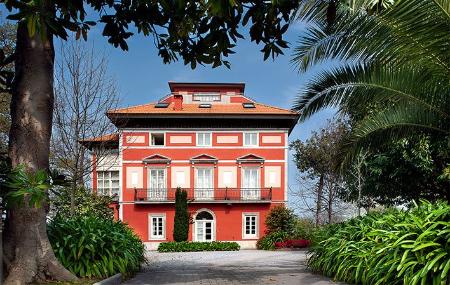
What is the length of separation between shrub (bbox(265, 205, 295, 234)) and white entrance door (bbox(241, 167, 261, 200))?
219 centimetres

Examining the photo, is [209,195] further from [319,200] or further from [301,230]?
[319,200]

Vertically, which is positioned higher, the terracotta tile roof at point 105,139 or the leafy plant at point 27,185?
the terracotta tile roof at point 105,139

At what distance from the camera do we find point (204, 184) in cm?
3828

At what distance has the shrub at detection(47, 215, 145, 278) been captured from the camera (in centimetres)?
920

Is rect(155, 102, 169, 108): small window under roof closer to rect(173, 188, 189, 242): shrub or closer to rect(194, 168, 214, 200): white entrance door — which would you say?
rect(194, 168, 214, 200): white entrance door

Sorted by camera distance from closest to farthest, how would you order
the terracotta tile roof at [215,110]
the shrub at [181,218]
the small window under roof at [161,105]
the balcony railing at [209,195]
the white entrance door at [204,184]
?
the shrub at [181,218] < the terracotta tile roof at [215,110] < the balcony railing at [209,195] < the white entrance door at [204,184] < the small window under roof at [161,105]

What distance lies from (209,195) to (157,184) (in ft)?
12.5

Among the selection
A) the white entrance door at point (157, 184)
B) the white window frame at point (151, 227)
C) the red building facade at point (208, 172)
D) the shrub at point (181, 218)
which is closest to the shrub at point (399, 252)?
the shrub at point (181, 218)

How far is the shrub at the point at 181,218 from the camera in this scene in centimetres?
3525

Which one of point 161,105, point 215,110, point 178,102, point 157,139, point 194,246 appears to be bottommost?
point 194,246

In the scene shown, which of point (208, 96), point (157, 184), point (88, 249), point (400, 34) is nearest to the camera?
point (400, 34)

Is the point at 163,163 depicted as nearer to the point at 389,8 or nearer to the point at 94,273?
the point at 94,273

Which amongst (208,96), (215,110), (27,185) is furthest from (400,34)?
(208,96)

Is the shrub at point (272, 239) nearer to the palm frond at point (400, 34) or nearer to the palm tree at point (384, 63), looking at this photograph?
the palm tree at point (384, 63)
